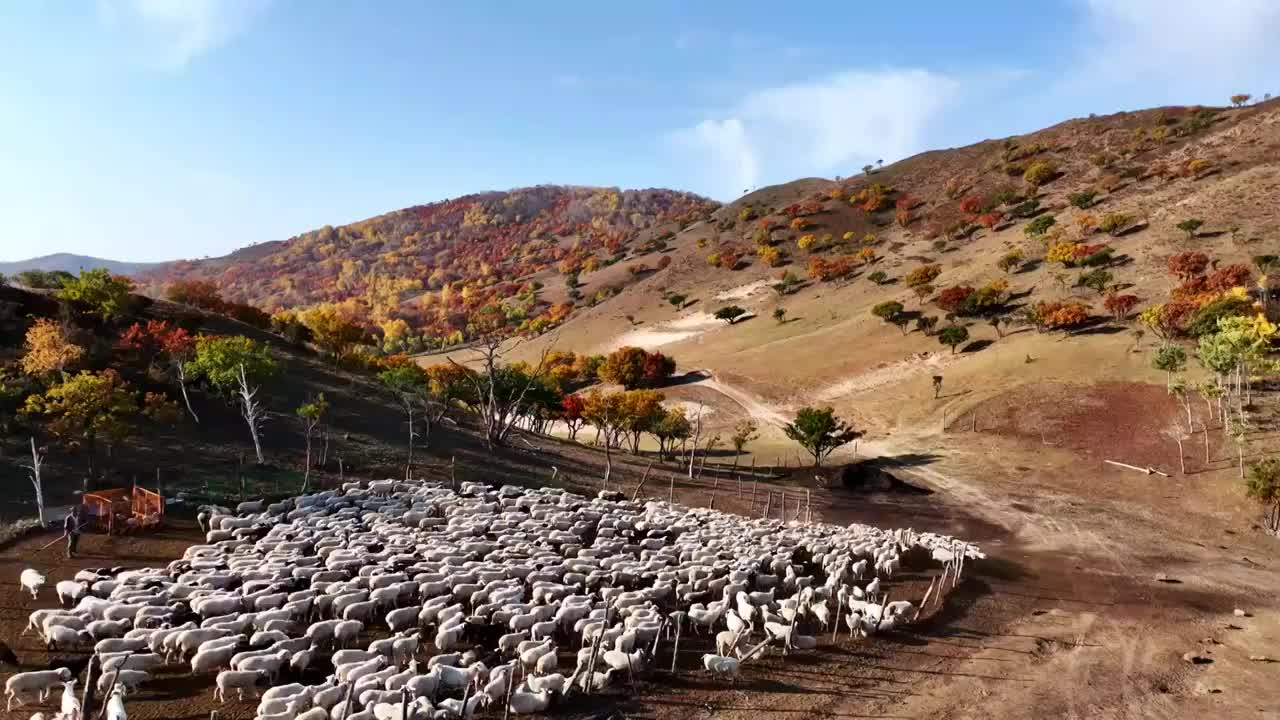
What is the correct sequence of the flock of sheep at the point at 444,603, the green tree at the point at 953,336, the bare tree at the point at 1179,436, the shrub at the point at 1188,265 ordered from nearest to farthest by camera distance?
the flock of sheep at the point at 444,603, the bare tree at the point at 1179,436, the shrub at the point at 1188,265, the green tree at the point at 953,336

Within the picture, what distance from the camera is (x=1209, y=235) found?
69.9 meters

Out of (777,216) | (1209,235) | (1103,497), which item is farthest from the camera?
(777,216)

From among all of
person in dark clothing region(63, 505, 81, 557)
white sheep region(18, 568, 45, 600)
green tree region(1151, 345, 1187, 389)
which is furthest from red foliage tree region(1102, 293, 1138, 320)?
white sheep region(18, 568, 45, 600)

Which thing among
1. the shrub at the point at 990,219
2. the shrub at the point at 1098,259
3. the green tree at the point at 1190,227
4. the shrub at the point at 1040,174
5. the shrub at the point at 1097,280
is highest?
the shrub at the point at 1040,174

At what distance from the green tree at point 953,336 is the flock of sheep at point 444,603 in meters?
41.9

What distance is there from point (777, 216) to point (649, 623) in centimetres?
13643

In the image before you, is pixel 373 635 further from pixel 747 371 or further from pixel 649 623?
pixel 747 371

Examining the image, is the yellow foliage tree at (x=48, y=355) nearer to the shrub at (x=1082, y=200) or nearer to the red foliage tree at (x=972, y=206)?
the shrub at (x=1082, y=200)

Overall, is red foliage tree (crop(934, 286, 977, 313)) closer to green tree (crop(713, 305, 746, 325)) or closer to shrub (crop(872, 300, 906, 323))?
shrub (crop(872, 300, 906, 323))

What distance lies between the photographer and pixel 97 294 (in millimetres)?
47125

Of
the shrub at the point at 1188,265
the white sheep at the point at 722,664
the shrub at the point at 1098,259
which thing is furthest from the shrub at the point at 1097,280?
the white sheep at the point at 722,664

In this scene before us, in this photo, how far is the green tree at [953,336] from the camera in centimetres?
6538

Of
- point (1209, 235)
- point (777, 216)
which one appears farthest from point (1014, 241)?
point (777, 216)

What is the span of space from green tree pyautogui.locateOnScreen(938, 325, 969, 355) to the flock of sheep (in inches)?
1651
